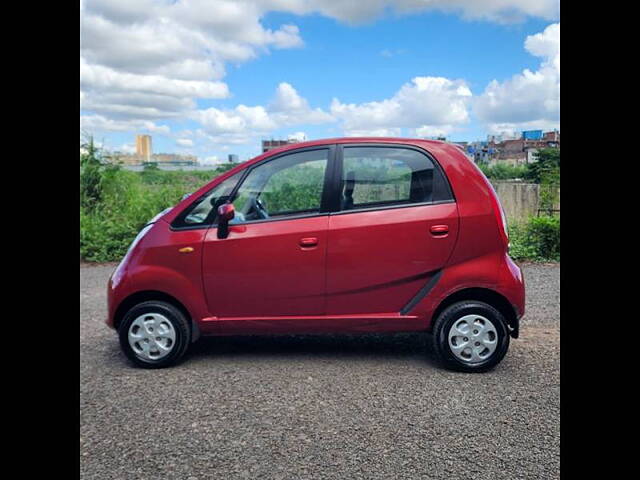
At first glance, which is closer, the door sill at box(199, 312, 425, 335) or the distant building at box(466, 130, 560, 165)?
the door sill at box(199, 312, 425, 335)

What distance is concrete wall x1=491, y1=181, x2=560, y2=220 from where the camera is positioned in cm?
1110

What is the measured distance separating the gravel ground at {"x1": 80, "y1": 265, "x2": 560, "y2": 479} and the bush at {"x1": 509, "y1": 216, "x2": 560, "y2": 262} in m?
4.39

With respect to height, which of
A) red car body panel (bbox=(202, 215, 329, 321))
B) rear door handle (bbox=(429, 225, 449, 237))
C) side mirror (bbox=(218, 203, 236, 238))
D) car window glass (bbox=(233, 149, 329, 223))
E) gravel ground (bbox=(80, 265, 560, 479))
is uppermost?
car window glass (bbox=(233, 149, 329, 223))

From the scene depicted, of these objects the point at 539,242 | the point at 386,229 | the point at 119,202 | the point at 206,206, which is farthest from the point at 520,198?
the point at 119,202

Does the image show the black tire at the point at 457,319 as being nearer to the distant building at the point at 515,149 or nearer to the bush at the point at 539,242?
the bush at the point at 539,242

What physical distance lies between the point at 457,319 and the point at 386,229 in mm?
911

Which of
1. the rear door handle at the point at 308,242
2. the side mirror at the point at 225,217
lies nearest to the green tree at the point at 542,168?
the rear door handle at the point at 308,242

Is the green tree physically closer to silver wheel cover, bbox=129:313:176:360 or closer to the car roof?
the car roof

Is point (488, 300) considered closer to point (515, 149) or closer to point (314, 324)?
point (314, 324)

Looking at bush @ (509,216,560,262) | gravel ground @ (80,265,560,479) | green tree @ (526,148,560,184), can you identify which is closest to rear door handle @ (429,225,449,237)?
gravel ground @ (80,265,560,479)
